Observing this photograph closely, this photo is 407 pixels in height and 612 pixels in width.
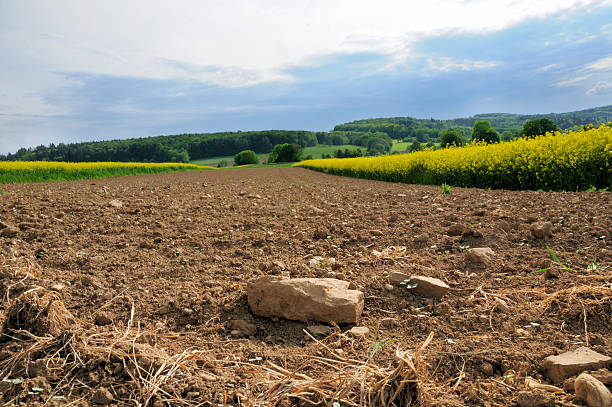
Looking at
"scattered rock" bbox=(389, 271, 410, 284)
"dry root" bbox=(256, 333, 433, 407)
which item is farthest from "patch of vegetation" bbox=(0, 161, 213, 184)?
"dry root" bbox=(256, 333, 433, 407)

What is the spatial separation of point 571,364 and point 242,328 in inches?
69.6

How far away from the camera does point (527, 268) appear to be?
2.88 m

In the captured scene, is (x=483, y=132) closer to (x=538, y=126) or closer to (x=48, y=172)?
(x=538, y=126)

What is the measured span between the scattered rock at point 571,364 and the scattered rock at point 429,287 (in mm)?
845

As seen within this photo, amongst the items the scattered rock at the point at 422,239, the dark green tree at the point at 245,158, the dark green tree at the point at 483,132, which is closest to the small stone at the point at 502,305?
the scattered rock at the point at 422,239

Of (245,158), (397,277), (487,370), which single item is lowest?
(487,370)

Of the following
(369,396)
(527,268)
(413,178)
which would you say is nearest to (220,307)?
(369,396)

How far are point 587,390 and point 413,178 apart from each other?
1373 cm

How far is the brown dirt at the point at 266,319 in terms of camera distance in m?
1.66

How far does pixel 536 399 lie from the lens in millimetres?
1435

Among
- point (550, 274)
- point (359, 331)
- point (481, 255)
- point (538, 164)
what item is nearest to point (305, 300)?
point (359, 331)

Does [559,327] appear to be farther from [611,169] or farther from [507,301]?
[611,169]

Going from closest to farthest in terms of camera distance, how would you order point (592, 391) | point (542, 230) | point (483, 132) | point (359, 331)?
1. point (592, 391)
2. point (359, 331)
3. point (542, 230)
4. point (483, 132)

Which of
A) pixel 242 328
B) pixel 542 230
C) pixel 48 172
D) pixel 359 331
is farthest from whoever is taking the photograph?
pixel 48 172
